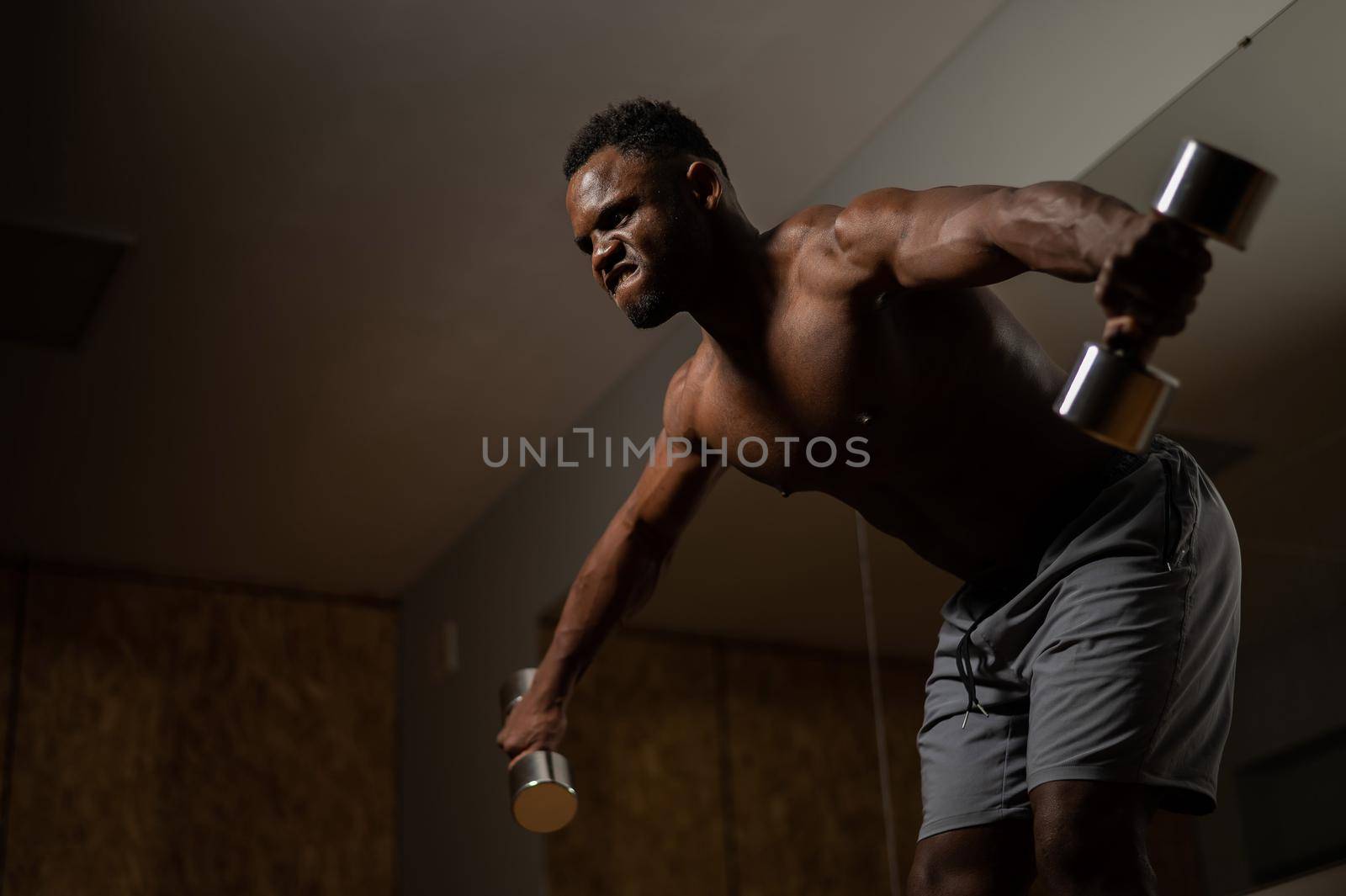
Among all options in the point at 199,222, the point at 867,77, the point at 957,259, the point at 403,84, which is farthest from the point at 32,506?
the point at 957,259

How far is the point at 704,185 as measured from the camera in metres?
1.40

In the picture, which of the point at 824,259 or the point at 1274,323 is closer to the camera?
the point at 824,259

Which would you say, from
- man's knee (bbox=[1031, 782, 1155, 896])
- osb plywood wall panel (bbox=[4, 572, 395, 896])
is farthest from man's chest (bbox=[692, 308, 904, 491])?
osb plywood wall panel (bbox=[4, 572, 395, 896])

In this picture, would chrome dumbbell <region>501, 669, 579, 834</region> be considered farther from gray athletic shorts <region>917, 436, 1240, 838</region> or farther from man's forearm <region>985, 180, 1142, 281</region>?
man's forearm <region>985, 180, 1142, 281</region>

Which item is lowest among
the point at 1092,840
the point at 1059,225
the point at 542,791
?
the point at 1092,840

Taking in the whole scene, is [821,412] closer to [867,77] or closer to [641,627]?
[867,77]

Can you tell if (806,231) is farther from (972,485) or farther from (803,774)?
(803,774)

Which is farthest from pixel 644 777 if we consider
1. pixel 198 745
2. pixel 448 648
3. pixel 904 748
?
pixel 198 745

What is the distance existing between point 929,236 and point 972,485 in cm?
29

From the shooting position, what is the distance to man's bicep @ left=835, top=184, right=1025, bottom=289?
3.49ft

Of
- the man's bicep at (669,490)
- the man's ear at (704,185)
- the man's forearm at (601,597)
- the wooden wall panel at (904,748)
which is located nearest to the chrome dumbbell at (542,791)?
the man's forearm at (601,597)

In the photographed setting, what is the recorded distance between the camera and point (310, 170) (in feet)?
8.27

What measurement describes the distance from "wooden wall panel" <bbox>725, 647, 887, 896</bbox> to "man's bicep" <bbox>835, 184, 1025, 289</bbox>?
5.06 feet

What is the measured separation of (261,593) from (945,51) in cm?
247
